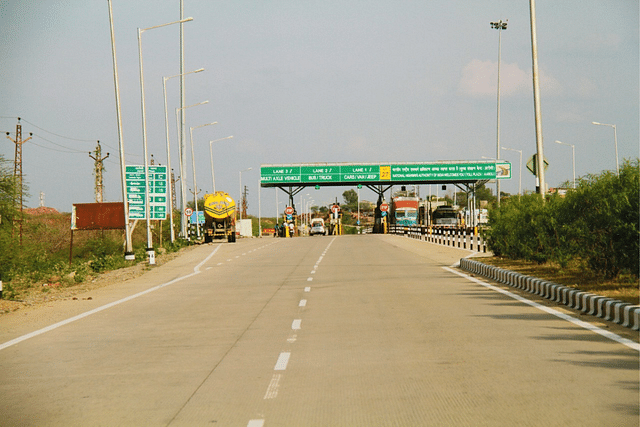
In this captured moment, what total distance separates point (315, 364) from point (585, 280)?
1071 cm

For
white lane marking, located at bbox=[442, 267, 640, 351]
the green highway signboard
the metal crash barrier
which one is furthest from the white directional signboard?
the green highway signboard

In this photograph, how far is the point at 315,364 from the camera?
354 inches

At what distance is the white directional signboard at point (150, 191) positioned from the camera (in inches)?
1400

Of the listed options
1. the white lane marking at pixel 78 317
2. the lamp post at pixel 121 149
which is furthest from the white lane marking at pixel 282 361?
the lamp post at pixel 121 149

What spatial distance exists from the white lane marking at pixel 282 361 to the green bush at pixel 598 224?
27.3 feet

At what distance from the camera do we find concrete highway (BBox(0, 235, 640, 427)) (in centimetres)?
666

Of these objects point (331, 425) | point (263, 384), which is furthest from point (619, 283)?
point (331, 425)

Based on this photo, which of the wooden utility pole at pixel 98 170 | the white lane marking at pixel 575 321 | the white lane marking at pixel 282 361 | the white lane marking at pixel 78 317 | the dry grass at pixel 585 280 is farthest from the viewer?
the wooden utility pole at pixel 98 170

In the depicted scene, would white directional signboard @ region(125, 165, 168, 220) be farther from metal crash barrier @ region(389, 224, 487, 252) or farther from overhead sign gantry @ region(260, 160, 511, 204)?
overhead sign gantry @ region(260, 160, 511, 204)

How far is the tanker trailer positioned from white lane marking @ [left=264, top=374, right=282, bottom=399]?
52194 mm

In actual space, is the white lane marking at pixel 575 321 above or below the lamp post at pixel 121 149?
below

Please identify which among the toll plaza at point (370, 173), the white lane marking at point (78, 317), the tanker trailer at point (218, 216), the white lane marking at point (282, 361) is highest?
the toll plaza at point (370, 173)

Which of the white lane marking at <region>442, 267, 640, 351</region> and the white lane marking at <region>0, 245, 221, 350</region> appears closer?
the white lane marking at <region>442, 267, 640, 351</region>

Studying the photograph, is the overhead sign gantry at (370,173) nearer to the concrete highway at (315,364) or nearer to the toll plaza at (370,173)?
the toll plaza at (370,173)
